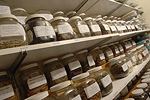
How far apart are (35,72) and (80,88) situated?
11.7 inches

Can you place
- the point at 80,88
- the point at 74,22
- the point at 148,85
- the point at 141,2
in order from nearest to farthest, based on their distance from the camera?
the point at 80,88, the point at 74,22, the point at 148,85, the point at 141,2

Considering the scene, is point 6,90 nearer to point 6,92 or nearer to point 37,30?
point 6,92

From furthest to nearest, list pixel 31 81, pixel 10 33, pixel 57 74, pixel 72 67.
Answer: pixel 72 67, pixel 57 74, pixel 31 81, pixel 10 33

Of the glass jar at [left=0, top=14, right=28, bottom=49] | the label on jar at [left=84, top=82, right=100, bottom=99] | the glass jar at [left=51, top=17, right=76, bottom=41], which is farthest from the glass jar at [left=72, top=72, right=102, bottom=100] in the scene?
the glass jar at [left=0, top=14, right=28, bottom=49]

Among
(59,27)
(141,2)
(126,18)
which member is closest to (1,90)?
(59,27)

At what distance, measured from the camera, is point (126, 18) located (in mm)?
1935

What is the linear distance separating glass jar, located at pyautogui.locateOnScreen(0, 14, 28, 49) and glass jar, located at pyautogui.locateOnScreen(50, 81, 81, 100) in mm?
289

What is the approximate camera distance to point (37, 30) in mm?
534

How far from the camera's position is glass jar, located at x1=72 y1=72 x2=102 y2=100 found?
26.5 inches

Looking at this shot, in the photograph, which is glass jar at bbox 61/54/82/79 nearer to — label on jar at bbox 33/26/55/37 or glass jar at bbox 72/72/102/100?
glass jar at bbox 72/72/102/100

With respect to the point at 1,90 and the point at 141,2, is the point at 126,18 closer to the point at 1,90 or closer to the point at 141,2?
the point at 141,2

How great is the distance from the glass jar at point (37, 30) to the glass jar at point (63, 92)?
0.26 metres

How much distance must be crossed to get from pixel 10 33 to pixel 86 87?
0.51 meters

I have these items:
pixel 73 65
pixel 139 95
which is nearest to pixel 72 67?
pixel 73 65
